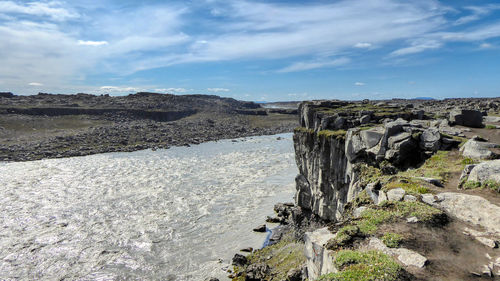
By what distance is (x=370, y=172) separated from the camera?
Result: 1945 centimetres

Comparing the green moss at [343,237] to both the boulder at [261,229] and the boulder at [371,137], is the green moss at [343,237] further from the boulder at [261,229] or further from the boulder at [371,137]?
the boulder at [261,229]

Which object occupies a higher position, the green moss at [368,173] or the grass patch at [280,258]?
the green moss at [368,173]

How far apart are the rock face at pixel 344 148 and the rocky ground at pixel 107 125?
65.0m

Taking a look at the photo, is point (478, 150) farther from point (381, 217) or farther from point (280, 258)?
point (280, 258)

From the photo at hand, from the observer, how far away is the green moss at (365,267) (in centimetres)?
751

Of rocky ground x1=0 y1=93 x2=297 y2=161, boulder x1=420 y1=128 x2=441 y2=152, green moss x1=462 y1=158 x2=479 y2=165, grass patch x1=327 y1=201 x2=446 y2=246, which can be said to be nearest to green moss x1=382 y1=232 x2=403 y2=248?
grass patch x1=327 y1=201 x2=446 y2=246

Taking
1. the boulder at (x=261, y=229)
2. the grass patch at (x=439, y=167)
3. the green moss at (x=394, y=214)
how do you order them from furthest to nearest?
the boulder at (x=261, y=229)
the grass patch at (x=439, y=167)
the green moss at (x=394, y=214)

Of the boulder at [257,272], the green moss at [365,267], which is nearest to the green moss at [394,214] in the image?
the green moss at [365,267]

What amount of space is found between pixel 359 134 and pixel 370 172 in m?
3.71

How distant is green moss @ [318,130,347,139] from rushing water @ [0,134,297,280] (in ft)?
42.3

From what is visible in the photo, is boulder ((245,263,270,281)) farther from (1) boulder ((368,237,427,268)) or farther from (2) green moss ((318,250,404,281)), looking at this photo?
(2) green moss ((318,250,404,281))

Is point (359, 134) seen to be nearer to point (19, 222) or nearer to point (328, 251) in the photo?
point (328, 251)

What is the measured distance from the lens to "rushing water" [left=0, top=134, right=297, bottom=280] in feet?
85.7

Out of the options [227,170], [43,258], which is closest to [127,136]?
[227,170]
